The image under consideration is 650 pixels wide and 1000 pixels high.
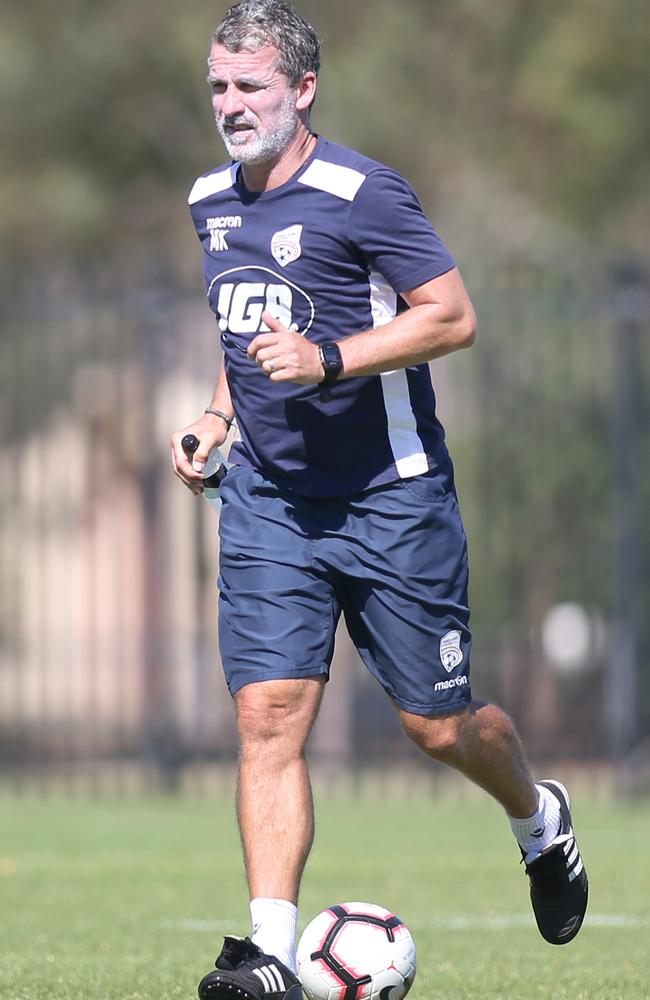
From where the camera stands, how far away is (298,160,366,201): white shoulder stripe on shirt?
190 inches

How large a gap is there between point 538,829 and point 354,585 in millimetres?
974

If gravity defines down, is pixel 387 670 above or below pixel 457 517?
below

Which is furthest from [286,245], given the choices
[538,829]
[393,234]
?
[538,829]

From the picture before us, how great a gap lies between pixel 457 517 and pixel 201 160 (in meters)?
21.0

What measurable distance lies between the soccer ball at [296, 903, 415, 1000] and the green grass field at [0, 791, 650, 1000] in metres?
0.32

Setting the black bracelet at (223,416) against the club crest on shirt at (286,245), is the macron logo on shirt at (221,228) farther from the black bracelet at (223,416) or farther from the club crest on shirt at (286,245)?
the black bracelet at (223,416)

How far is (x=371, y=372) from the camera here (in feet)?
15.5

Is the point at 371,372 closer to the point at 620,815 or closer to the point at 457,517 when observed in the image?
the point at 457,517

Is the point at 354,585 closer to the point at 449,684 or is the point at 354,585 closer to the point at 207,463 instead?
the point at 449,684

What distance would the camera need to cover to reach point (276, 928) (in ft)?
15.1

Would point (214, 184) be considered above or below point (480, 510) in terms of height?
above

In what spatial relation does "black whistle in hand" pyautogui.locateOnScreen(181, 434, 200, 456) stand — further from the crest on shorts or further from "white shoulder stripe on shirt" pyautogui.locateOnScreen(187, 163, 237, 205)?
the crest on shorts

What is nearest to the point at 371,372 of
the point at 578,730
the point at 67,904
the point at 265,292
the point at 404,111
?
the point at 265,292

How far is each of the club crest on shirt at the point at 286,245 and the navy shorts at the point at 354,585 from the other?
623 millimetres
